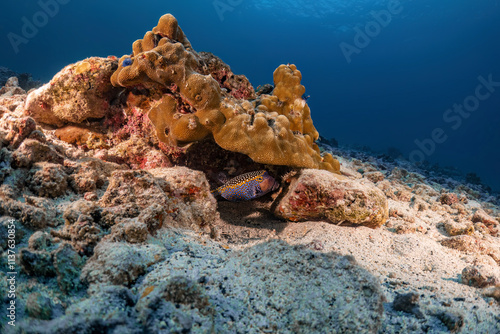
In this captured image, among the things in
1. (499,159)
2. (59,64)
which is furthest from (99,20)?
(499,159)

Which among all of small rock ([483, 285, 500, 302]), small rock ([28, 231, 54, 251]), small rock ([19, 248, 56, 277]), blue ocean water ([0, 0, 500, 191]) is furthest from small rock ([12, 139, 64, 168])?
blue ocean water ([0, 0, 500, 191])

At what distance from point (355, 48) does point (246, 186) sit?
2539 inches

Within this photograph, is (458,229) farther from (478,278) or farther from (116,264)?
(116,264)

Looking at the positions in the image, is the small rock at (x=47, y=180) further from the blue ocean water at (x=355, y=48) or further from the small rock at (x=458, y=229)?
the blue ocean water at (x=355, y=48)

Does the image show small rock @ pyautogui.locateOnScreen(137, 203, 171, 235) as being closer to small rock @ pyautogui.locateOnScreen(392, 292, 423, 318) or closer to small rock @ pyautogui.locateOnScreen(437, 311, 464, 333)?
small rock @ pyautogui.locateOnScreen(392, 292, 423, 318)

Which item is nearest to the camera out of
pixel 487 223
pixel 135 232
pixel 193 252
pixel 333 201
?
pixel 135 232

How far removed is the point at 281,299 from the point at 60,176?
7.92ft

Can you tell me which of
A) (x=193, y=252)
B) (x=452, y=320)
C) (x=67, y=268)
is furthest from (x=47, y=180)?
(x=452, y=320)

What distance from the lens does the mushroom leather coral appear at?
3.31m

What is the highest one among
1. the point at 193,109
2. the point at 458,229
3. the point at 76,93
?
the point at 458,229

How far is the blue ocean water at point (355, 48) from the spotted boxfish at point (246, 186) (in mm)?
58286

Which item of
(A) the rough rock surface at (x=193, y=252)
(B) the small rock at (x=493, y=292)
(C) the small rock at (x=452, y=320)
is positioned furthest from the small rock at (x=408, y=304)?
(B) the small rock at (x=493, y=292)

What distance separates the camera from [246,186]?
378cm

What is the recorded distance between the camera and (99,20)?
8112 centimetres
